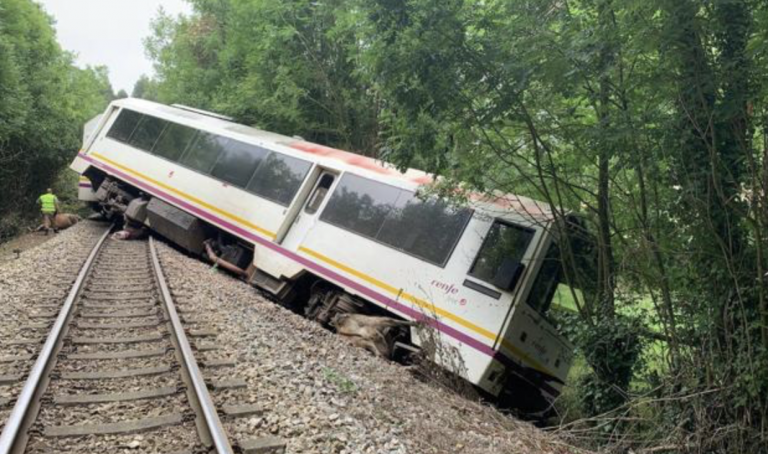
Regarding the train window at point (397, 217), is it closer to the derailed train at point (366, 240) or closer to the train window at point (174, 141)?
the derailed train at point (366, 240)

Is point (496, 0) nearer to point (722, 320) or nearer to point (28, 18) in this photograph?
point (722, 320)

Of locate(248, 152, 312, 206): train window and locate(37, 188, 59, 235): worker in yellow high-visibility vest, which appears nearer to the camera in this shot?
locate(248, 152, 312, 206): train window

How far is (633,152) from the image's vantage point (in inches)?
216

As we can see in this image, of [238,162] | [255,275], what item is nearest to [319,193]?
[255,275]

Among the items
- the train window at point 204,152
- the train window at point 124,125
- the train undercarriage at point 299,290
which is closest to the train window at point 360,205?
the train undercarriage at point 299,290

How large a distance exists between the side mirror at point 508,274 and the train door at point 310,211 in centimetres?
363

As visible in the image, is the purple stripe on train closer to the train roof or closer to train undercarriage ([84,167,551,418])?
train undercarriage ([84,167,551,418])

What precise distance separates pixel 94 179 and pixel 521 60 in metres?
12.9

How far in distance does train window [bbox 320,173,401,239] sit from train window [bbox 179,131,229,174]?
3667mm

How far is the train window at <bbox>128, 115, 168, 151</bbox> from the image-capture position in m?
13.1

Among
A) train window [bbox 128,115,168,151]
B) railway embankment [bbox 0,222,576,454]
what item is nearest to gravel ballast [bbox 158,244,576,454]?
railway embankment [bbox 0,222,576,454]

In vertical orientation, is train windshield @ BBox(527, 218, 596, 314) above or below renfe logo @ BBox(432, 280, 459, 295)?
above

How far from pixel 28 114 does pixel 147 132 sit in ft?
37.9

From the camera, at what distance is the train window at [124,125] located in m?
13.8
